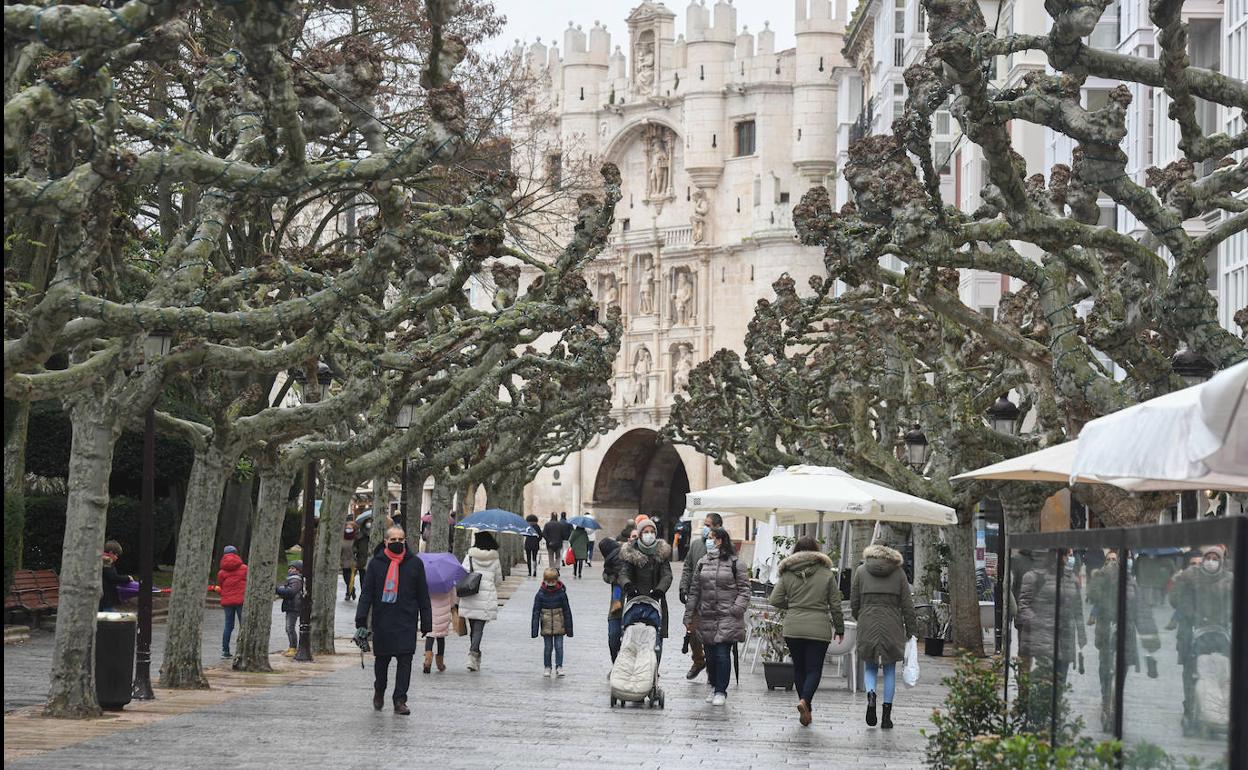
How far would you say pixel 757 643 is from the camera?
25094mm

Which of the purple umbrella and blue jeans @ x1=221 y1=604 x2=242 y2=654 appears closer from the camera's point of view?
the purple umbrella

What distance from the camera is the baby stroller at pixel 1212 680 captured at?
5871 mm

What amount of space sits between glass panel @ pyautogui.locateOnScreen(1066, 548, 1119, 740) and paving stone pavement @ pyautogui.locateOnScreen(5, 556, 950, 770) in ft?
16.5

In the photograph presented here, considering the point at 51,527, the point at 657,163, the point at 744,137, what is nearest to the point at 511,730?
the point at 51,527

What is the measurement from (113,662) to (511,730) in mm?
3427

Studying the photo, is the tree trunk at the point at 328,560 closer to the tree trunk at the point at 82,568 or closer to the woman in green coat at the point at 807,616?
the tree trunk at the point at 82,568

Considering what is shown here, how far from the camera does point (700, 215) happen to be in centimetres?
8138

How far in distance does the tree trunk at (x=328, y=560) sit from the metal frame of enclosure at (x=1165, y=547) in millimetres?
14810

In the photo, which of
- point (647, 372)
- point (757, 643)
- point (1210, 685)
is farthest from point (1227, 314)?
point (647, 372)

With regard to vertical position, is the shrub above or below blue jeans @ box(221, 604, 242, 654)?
above

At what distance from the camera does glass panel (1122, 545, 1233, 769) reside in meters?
5.97

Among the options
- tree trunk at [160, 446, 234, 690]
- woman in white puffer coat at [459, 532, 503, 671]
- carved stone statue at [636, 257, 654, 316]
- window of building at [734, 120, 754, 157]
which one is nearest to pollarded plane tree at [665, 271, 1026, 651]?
woman in white puffer coat at [459, 532, 503, 671]

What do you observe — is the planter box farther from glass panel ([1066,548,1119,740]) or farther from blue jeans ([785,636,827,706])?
glass panel ([1066,548,1119,740])

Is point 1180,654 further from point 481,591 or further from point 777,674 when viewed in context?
point 481,591
